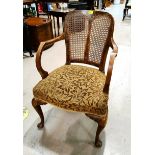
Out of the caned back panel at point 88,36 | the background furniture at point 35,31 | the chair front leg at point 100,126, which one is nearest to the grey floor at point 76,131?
the chair front leg at point 100,126

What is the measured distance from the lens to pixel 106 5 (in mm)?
7129

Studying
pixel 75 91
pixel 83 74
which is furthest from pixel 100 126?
pixel 83 74

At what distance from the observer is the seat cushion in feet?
4.06

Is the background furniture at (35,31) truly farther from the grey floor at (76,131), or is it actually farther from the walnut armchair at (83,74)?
the walnut armchair at (83,74)

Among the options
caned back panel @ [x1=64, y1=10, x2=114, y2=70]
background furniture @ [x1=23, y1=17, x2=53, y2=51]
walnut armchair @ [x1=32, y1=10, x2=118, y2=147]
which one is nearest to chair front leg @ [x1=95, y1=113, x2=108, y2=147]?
walnut armchair @ [x1=32, y1=10, x2=118, y2=147]

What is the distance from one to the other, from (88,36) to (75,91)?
0.60 metres

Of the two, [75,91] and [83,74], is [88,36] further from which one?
[75,91]

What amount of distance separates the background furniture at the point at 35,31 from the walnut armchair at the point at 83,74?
1.51 meters

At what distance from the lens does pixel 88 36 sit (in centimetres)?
167

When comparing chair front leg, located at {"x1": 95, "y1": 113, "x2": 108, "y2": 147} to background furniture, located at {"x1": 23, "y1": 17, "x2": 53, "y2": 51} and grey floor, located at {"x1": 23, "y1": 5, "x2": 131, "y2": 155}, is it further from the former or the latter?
background furniture, located at {"x1": 23, "y1": 17, "x2": 53, "y2": 51}
